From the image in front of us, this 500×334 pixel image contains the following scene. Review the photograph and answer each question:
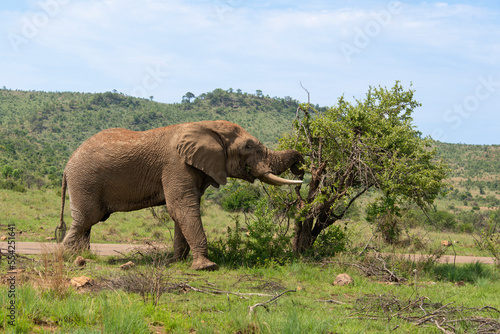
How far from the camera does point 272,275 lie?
970 cm

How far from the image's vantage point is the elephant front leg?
10.1 meters

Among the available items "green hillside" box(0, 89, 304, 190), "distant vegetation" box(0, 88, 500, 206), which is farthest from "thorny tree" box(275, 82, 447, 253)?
"green hillside" box(0, 89, 304, 190)

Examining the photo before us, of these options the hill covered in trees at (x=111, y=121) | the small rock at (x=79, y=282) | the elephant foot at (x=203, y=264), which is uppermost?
the hill covered in trees at (x=111, y=121)

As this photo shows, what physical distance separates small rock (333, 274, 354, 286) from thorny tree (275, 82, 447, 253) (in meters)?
1.88

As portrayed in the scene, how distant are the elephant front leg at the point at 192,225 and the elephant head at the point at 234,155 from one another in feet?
→ 2.57

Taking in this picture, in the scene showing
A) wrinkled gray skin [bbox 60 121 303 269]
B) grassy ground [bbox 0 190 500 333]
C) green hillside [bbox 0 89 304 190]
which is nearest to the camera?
grassy ground [bbox 0 190 500 333]

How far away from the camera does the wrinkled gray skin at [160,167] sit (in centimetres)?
1047

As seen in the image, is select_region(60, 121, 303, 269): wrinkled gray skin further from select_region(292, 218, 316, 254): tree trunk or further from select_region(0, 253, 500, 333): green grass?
select_region(292, 218, 316, 254): tree trunk

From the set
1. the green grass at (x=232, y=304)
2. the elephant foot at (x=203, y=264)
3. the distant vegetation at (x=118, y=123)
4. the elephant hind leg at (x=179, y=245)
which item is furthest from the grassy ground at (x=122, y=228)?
the distant vegetation at (x=118, y=123)

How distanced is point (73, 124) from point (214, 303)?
235ft

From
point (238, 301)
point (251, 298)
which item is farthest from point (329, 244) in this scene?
point (238, 301)

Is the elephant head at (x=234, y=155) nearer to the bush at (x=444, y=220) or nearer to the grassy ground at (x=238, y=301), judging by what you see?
the grassy ground at (x=238, y=301)

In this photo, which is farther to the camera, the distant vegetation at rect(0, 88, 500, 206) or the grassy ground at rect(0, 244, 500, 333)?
the distant vegetation at rect(0, 88, 500, 206)

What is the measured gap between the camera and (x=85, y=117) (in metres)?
77.6
